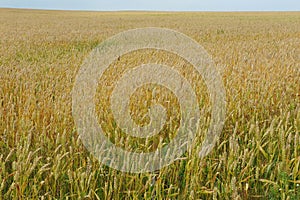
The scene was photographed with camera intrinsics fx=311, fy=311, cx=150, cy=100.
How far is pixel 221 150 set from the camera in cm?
219

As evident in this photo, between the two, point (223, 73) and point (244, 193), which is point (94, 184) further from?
point (223, 73)

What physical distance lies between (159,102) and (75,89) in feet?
3.50

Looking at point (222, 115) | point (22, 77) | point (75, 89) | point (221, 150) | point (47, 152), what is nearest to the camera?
point (47, 152)

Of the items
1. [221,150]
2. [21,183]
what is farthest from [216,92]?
[21,183]

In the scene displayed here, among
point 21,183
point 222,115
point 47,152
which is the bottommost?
point 21,183

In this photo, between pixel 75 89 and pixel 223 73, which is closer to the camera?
pixel 75 89

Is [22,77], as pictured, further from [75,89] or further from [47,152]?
[47,152]

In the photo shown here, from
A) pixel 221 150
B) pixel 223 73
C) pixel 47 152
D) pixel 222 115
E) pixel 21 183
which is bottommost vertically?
pixel 21 183

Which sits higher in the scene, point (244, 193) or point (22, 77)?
point (22, 77)

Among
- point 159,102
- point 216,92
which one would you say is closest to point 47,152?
point 159,102

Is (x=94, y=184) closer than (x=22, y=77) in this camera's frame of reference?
Yes

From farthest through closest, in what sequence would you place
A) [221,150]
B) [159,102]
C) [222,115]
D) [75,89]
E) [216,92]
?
[75,89] → [216,92] → [159,102] → [222,115] → [221,150]

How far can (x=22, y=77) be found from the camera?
12.9 feet

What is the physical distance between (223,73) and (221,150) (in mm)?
1935
